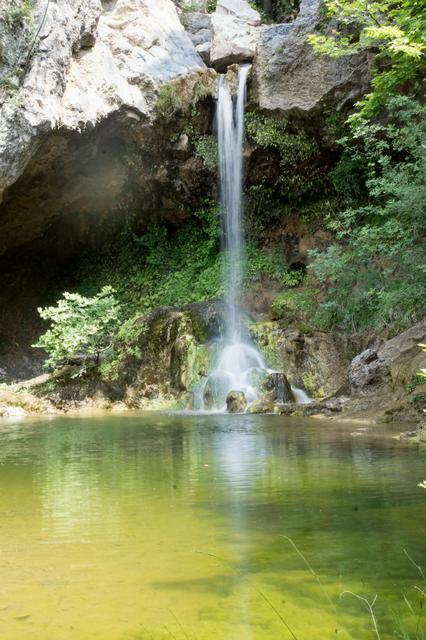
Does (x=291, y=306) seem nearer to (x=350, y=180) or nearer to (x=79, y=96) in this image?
(x=350, y=180)

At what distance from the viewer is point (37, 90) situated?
1514 centimetres

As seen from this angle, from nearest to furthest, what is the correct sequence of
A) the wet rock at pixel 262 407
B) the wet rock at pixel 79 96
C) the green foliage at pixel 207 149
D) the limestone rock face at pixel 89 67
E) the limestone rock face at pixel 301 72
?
the wet rock at pixel 262 407
the limestone rock face at pixel 89 67
the wet rock at pixel 79 96
the limestone rock face at pixel 301 72
the green foliage at pixel 207 149

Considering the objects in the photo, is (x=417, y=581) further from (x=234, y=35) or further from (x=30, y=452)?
(x=234, y=35)

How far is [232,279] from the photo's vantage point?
20000 millimetres

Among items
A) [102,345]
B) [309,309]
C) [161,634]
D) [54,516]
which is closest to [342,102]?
[309,309]

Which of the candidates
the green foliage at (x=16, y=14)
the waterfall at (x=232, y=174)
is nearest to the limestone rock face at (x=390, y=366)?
the waterfall at (x=232, y=174)

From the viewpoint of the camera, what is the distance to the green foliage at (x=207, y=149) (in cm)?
1942

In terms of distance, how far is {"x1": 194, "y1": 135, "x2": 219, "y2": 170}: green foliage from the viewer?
765 inches

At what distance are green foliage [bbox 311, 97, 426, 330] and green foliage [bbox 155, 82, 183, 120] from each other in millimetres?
7038

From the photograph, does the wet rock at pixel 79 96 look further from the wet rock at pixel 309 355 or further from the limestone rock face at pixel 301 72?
the wet rock at pixel 309 355

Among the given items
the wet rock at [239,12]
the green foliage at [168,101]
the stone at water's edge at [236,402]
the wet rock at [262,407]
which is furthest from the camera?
the wet rock at [239,12]

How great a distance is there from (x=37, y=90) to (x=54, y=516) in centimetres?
1331

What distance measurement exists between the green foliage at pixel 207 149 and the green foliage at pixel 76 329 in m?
5.63

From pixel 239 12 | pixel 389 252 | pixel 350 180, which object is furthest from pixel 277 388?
pixel 239 12
